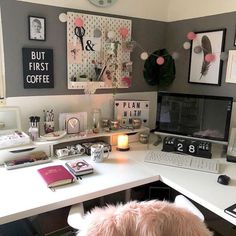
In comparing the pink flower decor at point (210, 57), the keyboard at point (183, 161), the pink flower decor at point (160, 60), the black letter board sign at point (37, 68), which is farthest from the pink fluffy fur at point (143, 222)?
the pink flower decor at point (160, 60)

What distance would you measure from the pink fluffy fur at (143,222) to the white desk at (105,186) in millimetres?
404

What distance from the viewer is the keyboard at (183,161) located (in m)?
1.54

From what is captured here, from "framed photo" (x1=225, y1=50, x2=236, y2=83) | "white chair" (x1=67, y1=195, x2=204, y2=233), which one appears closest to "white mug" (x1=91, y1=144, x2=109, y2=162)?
"white chair" (x1=67, y1=195, x2=204, y2=233)

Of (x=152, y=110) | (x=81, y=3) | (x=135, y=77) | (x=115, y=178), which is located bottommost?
(x=115, y=178)

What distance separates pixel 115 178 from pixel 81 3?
1.26 metres

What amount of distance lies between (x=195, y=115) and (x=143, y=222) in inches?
47.8

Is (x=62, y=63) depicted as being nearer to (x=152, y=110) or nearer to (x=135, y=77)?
(x=135, y=77)

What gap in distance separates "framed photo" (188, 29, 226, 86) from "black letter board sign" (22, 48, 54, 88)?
3.74 feet

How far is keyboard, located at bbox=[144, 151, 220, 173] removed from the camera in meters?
1.54

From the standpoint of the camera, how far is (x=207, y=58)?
76.2 inches

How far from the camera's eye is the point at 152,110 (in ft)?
7.71

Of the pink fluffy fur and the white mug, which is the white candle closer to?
the white mug

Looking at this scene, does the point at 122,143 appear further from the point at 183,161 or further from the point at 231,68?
the point at 231,68

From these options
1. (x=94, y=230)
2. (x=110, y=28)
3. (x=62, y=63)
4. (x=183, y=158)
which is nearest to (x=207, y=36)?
(x=110, y=28)
